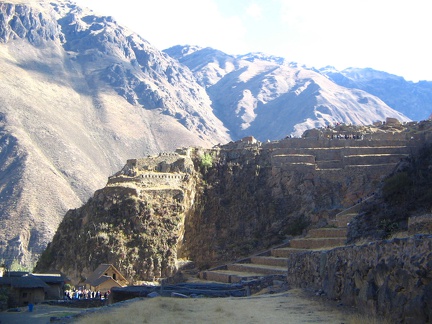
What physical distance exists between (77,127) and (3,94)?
13.7m

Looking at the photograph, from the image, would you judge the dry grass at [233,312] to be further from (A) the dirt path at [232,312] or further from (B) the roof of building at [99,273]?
(B) the roof of building at [99,273]

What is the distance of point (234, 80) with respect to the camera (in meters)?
185

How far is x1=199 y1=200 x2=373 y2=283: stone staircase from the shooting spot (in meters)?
32.7

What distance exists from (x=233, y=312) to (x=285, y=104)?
14436 cm

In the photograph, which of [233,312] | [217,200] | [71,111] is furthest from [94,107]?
[233,312]

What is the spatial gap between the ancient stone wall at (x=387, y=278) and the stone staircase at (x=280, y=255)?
638 inches

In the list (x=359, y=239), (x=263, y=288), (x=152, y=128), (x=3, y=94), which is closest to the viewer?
(x=263, y=288)

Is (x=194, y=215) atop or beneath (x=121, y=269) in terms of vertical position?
atop

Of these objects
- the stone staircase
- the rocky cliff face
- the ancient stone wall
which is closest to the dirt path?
the ancient stone wall

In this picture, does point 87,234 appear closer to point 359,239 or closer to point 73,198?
point 359,239

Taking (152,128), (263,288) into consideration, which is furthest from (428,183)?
(152,128)

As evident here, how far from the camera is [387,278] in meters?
12.0

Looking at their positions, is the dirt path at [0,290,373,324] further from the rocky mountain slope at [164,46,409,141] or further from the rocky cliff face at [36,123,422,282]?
the rocky mountain slope at [164,46,409,141]

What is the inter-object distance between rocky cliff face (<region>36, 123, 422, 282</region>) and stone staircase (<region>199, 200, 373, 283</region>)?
4826mm
